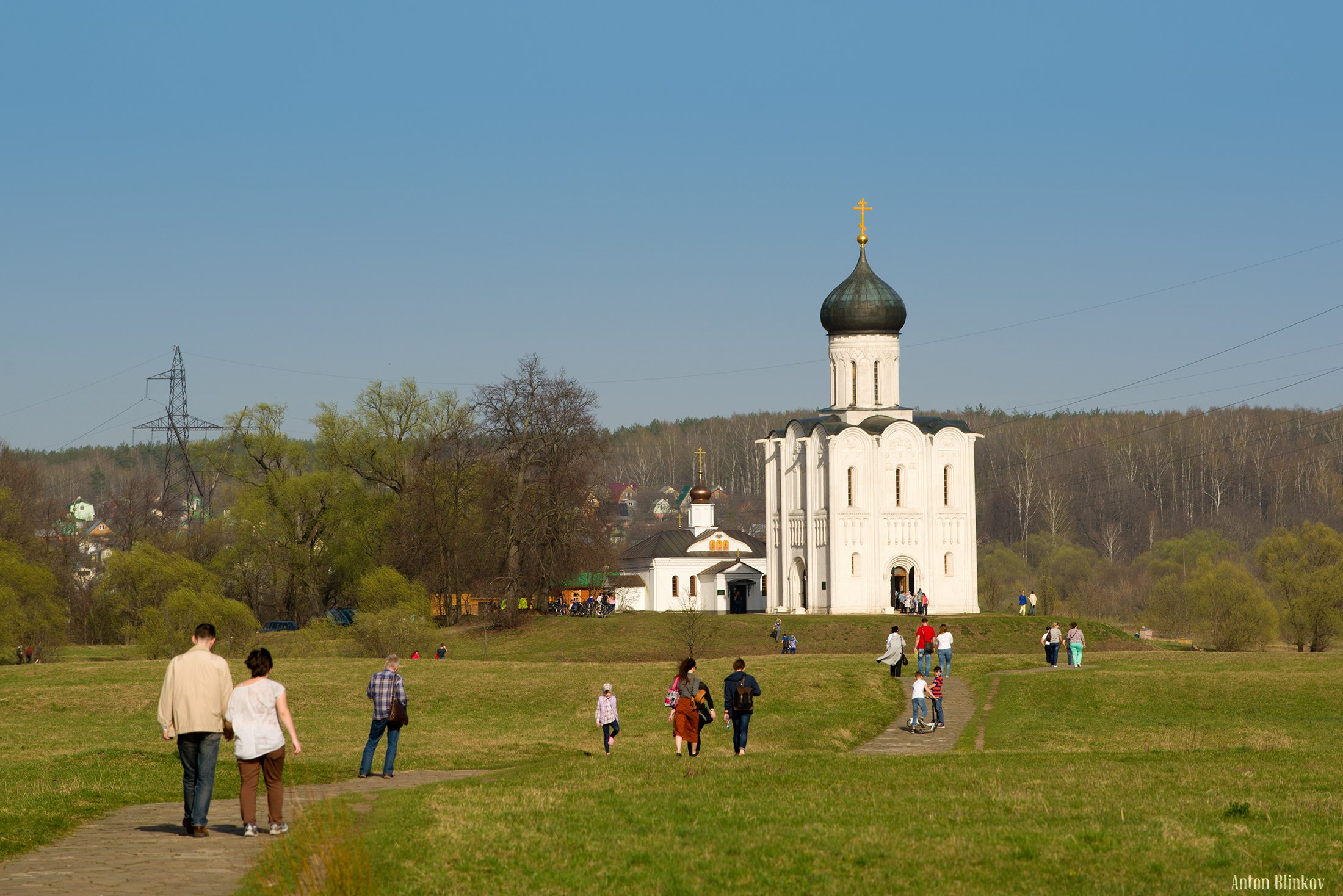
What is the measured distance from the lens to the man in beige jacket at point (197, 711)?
12.1 metres

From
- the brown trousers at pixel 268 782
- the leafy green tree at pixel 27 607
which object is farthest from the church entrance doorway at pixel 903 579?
the brown trousers at pixel 268 782

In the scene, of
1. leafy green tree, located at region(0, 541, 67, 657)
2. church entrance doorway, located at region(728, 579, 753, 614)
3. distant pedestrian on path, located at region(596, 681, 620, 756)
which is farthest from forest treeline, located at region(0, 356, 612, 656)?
distant pedestrian on path, located at region(596, 681, 620, 756)

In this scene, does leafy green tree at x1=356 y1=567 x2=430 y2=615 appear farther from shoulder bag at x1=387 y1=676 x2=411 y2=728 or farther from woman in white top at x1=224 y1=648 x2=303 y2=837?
woman in white top at x1=224 y1=648 x2=303 y2=837

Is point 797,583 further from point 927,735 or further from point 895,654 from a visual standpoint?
point 927,735

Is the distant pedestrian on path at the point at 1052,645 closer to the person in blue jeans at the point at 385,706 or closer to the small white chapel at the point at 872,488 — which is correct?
the person in blue jeans at the point at 385,706

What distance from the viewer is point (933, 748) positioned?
22.1m

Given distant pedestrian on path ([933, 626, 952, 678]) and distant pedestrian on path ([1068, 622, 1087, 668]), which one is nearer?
distant pedestrian on path ([933, 626, 952, 678])

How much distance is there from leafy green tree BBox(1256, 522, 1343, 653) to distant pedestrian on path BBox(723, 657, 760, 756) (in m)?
46.5

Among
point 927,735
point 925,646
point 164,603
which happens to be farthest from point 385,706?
point 164,603

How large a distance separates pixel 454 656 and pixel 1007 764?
35.7m

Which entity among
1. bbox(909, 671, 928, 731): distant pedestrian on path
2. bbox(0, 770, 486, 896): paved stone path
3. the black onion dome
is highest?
the black onion dome

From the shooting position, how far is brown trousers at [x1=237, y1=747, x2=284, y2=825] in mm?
12211

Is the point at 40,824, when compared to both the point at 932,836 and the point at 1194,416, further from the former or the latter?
the point at 1194,416

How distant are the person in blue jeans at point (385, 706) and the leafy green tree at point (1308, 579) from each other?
166 feet
